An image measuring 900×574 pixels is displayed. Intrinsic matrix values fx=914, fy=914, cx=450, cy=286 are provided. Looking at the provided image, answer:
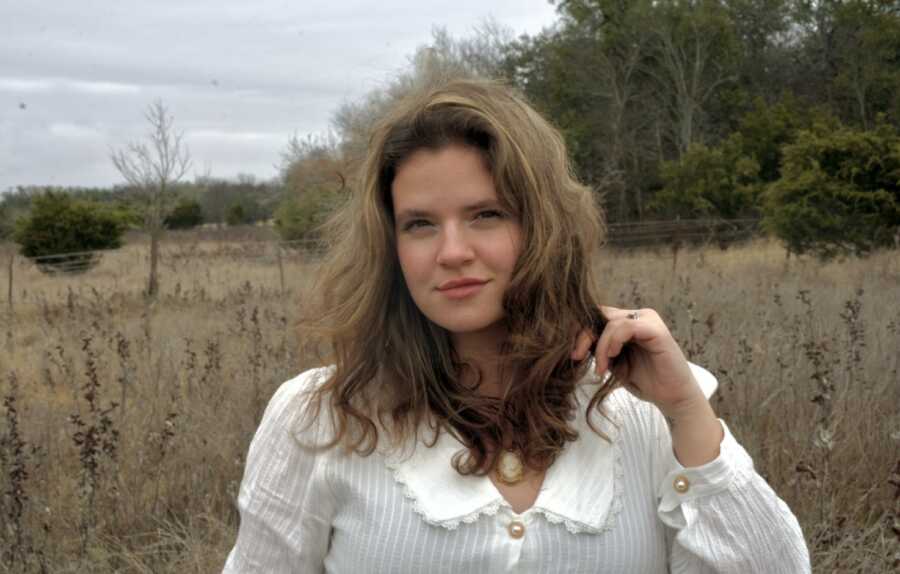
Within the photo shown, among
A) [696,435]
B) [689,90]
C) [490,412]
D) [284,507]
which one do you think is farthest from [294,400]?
[689,90]

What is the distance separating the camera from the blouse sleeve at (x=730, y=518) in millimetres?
1453

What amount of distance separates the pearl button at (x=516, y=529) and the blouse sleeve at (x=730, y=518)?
243mm

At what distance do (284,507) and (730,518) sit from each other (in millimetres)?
748

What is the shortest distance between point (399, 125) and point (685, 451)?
0.74 m

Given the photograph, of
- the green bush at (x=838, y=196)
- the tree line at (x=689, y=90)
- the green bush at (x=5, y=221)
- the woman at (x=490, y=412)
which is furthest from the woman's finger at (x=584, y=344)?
the green bush at (x=5, y=221)

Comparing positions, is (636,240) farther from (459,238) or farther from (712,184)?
(459,238)

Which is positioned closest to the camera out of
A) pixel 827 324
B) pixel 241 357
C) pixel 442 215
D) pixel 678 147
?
pixel 442 215

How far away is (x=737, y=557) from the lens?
1463 millimetres

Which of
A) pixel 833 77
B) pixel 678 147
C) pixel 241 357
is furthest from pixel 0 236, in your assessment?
pixel 833 77

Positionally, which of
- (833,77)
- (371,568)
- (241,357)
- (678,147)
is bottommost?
(241,357)

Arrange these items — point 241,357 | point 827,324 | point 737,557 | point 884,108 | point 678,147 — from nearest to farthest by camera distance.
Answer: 1. point 737,557
2. point 827,324
3. point 241,357
4. point 884,108
5. point 678,147

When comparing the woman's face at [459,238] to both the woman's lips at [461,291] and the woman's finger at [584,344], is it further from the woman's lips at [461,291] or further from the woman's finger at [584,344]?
the woman's finger at [584,344]

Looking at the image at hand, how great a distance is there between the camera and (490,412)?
1633mm

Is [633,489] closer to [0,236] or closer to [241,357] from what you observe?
[241,357]
